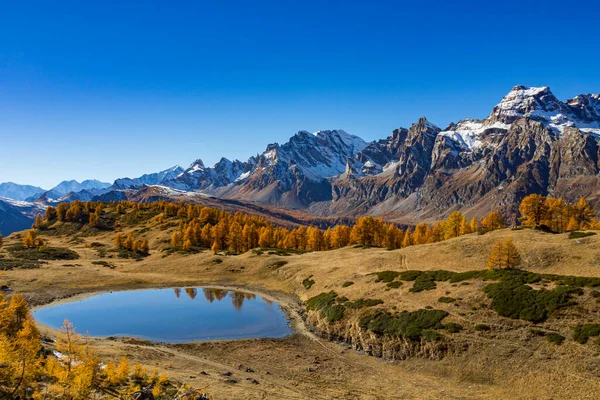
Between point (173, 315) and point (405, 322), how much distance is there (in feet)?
153

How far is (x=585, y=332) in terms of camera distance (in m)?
39.3

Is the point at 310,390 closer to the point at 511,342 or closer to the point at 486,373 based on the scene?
the point at 486,373

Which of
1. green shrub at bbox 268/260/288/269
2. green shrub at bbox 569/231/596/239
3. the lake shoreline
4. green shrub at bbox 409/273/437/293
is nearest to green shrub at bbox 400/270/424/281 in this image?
green shrub at bbox 409/273/437/293

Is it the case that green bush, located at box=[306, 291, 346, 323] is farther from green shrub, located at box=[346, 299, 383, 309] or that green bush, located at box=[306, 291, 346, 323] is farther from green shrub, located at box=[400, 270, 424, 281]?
green shrub, located at box=[400, 270, 424, 281]

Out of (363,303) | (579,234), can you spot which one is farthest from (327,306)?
(579,234)

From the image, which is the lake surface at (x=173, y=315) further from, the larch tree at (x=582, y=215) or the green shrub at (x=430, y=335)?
the larch tree at (x=582, y=215)

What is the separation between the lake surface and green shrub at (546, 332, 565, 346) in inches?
1443

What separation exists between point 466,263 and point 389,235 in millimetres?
77639

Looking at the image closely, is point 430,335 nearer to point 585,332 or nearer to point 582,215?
point 585,332

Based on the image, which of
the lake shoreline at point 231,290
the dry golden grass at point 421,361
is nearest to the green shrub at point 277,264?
the lake shoreline at point 231,290

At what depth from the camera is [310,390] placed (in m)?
36.8

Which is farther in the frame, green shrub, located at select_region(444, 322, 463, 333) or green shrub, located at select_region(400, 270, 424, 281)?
green shrub, located at select_region(400, 270, 424, 281)

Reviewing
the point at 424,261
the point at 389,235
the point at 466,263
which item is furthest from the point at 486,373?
the point at 389,235

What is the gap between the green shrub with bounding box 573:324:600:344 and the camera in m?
38.5
